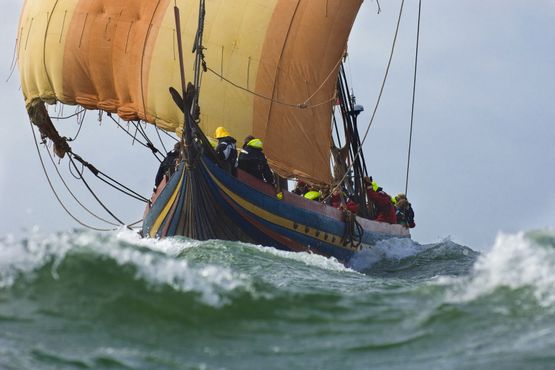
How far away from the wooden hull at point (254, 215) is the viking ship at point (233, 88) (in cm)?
3

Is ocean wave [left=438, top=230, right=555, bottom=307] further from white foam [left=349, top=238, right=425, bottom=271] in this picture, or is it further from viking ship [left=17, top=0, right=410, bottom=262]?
white foam [left=349, top=238, right=425, bottom=271]

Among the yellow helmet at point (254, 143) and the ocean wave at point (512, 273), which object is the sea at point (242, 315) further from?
the yellow helmet at point (254, 143)

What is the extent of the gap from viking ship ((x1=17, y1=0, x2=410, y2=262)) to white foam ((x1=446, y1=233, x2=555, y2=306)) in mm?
8223

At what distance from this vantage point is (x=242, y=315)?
975 centimetres

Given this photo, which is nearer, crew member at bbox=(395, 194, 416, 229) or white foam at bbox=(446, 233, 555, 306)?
white foam at bbox=(446, 233, 555, 306)

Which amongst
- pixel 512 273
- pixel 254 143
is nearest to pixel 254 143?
pixel 254 143

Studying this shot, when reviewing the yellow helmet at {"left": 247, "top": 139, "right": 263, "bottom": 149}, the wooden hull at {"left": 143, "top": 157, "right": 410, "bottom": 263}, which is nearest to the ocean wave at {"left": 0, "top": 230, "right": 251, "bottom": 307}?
the wooden hull at {"left": 143, "top": 157, "right": 410, "bottom": 263}

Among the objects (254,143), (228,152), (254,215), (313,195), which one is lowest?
(254,215)

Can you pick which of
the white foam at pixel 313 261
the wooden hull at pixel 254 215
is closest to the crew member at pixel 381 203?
the wooden hull at pixel 254 215

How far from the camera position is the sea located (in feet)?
28.4

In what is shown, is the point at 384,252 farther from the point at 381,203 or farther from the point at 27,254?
the point at 27,254

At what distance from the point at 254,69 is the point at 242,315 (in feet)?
45.2

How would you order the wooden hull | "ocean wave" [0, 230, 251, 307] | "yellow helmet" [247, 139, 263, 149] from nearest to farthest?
"ocean wave" [0, 230, 251, 307] < the wooden hull < "yellow helmet" [247, 139, 263, 149]

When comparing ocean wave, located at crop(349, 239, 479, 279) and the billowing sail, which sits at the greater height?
the billowing sail
